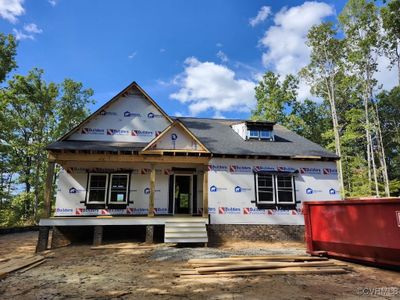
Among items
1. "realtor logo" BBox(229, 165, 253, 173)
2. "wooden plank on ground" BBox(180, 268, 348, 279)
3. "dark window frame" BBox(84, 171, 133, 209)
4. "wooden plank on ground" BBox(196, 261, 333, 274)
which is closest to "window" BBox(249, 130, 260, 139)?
→ "realtor logo" BBox(229, 165, 253, 173)

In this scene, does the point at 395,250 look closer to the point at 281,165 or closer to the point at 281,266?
the point at 281,266

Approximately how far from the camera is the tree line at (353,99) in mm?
25219

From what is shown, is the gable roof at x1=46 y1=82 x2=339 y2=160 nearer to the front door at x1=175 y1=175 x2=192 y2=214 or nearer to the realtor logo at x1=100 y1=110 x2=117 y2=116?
the realtor logo at x1=100 y1=110 x2=117 y2=116

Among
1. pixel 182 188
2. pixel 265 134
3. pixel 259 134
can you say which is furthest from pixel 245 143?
pixel 182 188

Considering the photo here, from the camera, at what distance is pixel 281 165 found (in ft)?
45.1

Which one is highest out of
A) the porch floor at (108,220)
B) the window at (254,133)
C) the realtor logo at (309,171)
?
the window at (254,133)

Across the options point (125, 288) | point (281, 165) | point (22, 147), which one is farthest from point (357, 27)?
point (22, 147)

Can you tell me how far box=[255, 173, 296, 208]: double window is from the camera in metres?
13.4

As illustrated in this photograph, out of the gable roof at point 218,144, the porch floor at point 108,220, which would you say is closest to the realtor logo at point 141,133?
the gable roof at point 218,144

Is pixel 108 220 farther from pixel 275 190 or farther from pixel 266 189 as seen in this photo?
pixel 275 190

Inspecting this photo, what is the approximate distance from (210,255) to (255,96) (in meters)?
27.8

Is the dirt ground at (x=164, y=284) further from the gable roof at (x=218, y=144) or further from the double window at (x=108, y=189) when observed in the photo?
the gable roof at (x=218, y=144)

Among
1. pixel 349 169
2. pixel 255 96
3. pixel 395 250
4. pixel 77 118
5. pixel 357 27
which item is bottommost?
pixel 395 250

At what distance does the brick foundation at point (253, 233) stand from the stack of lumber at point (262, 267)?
4.74 meters
